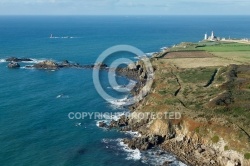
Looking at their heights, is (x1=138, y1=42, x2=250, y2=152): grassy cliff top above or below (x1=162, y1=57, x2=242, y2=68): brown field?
below

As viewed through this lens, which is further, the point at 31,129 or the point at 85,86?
the point at 85,86

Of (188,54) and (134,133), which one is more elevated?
(188,54)

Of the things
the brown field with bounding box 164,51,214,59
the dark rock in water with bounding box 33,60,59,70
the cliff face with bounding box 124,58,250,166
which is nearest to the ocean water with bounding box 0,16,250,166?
the cliff face with bounding box 124,58,250,166

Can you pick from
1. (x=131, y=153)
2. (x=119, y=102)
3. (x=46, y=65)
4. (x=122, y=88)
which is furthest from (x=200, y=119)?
(x=46, y=65)

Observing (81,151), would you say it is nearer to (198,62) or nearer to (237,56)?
(198,62)

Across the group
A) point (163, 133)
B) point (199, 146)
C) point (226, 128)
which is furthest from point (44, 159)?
point (226, 128)

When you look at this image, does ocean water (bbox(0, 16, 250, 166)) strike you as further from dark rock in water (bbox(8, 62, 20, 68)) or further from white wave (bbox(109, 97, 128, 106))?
dark rock in water (bbox(8, 62, 20, 68))

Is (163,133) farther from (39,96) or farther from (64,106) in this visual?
(39,96)

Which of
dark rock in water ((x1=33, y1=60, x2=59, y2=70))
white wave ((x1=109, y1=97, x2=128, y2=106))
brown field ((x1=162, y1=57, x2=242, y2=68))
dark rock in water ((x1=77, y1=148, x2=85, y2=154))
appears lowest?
dark rock in water ((x1=77, y1=148, x2=85, y2=154))

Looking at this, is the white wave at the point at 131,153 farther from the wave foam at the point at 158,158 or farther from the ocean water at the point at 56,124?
the wave foam at the point at 158,158
